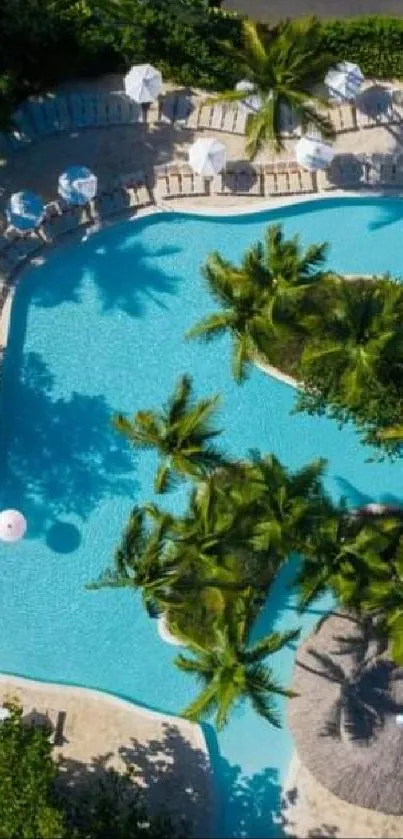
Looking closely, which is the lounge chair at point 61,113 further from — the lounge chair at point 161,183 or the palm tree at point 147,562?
the palm tree at point 147,562

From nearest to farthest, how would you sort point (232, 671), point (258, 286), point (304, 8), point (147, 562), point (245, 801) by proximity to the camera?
point (232, 671) < point (147, 562) < point (258, 286) < point (245, 801) < point (304, 8)

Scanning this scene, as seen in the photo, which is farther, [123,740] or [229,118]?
[229,118]

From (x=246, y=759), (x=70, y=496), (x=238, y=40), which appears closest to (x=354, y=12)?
(x=238, y=40)

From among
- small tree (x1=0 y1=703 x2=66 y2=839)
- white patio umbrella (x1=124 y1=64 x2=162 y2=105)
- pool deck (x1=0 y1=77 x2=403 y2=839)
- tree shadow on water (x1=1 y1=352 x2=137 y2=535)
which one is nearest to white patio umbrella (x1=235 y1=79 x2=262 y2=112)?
white patio umbrella (x1=124 y1=64 x2=162 y2=105)

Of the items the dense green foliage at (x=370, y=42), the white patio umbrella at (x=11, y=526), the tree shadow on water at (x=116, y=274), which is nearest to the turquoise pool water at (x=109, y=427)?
the tree shadow on water at (x=116, y=274)

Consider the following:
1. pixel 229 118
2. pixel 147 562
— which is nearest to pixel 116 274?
pixel 229 118

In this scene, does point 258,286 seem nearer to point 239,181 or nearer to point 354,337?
point 354,337

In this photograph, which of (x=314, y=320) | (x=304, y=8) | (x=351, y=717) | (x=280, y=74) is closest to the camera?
(x=314, y=320)

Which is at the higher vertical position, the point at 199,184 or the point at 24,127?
the point at 24,127
